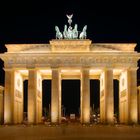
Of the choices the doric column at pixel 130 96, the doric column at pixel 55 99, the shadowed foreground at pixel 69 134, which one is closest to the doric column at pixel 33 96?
the doric column at pixel 55 99

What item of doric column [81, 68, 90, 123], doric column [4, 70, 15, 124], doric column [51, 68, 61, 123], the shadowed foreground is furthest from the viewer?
doric column [4, 70, 15, 124]

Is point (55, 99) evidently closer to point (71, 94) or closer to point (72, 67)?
point (72, 67)

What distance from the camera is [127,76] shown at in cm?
7138

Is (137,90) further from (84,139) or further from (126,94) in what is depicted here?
(84,139)

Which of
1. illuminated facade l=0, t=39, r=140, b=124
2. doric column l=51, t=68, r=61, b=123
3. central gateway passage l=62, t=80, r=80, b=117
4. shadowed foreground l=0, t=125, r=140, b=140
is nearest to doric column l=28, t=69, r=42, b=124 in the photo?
illuminated facade l=0, t=39, r=140, b=124

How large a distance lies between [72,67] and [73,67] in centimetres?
16

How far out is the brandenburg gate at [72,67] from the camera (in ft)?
232

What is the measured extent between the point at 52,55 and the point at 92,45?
700 centimetres

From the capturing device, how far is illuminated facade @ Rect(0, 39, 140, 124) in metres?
70.8

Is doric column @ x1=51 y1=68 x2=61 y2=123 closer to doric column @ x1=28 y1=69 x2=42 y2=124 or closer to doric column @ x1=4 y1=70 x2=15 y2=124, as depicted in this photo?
doric column @ x1=28 y1=69 x2=42 y2=124

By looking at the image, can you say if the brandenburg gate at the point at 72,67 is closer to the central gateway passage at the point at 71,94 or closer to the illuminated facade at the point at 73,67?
the illuminated facade at the point at 73,67

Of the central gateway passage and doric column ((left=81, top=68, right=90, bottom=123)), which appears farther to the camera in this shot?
the central gateway passage

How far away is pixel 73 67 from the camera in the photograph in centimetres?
7144

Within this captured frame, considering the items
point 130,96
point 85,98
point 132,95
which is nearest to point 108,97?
point 130,96
